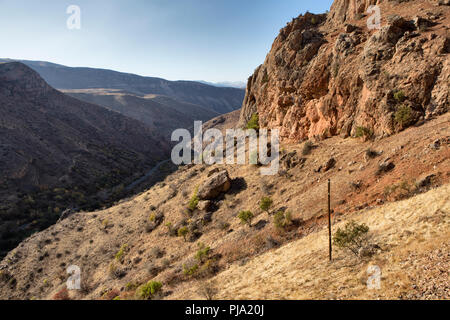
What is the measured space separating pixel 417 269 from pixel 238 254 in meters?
8.98

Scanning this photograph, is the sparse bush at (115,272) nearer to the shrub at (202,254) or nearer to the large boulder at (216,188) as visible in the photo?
the shrub at (202,254)

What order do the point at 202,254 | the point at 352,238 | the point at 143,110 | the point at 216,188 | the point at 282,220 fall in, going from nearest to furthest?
1. the point at 352,238
2. the point at 282,220
3. the point at 202,254
4. the point at 216,188
5. the point at 143,110

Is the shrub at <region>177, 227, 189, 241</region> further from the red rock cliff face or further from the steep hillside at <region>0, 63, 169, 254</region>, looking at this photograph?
the steep hillside at <region>0, 63, 169, 254</region>

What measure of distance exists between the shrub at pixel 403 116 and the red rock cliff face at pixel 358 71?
0.14ft

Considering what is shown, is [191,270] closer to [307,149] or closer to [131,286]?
[131,286]

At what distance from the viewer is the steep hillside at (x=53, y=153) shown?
133 ft

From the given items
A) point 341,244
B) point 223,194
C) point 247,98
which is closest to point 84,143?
point 247,98

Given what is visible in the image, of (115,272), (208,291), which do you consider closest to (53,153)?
(115,272)

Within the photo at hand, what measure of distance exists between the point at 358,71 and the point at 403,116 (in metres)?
5.43

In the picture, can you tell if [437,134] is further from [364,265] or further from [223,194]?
[223,194]

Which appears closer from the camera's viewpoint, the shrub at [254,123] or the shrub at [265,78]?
the shrub at [265,78]

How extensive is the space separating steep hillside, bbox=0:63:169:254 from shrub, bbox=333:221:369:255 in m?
39.7

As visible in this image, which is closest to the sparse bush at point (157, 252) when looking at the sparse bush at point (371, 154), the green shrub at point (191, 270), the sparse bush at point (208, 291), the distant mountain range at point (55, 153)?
the green shrub at point (191, 270)

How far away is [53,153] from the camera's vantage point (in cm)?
5734
